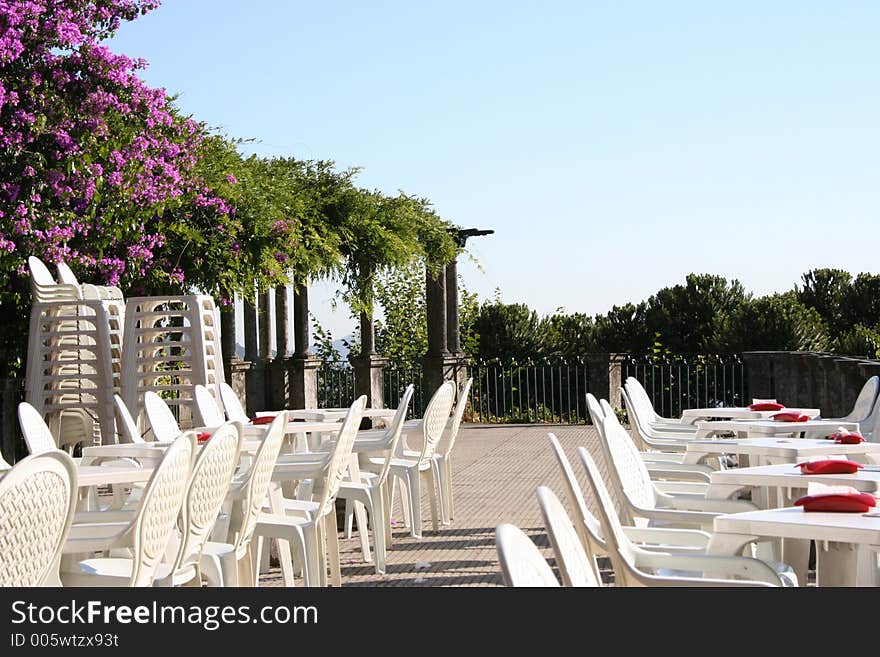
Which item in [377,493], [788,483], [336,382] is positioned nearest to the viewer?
[788,483]

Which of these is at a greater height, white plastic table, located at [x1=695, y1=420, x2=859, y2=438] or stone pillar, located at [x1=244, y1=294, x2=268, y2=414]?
stone pillar, located at [x1=244, y1=294, x2=268, y2=414]

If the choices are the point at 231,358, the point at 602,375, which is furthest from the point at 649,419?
the point at 231,358

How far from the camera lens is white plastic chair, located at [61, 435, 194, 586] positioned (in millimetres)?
4258

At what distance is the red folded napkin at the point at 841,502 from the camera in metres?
4.27

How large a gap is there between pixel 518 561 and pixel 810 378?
15671 mm

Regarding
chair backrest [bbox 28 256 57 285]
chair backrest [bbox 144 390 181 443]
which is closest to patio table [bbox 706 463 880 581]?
chair backrest [bbox 144 390 181 443]

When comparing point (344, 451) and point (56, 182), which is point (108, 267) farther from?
point (344, 451)

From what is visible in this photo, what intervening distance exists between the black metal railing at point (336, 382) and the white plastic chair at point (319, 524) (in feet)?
51.7

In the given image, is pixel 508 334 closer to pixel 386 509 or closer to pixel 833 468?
pixel 386 509

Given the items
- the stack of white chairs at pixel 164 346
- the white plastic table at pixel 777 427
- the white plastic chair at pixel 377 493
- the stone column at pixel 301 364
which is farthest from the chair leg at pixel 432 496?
the stone column at pixel 301 364

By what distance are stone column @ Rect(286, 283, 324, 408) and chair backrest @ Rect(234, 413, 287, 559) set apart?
16186 mm

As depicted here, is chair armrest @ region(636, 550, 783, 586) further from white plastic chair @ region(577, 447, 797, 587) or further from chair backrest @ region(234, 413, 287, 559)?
chair backrest @ region(234, 413, 287, 559)

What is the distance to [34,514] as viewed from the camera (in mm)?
3500
